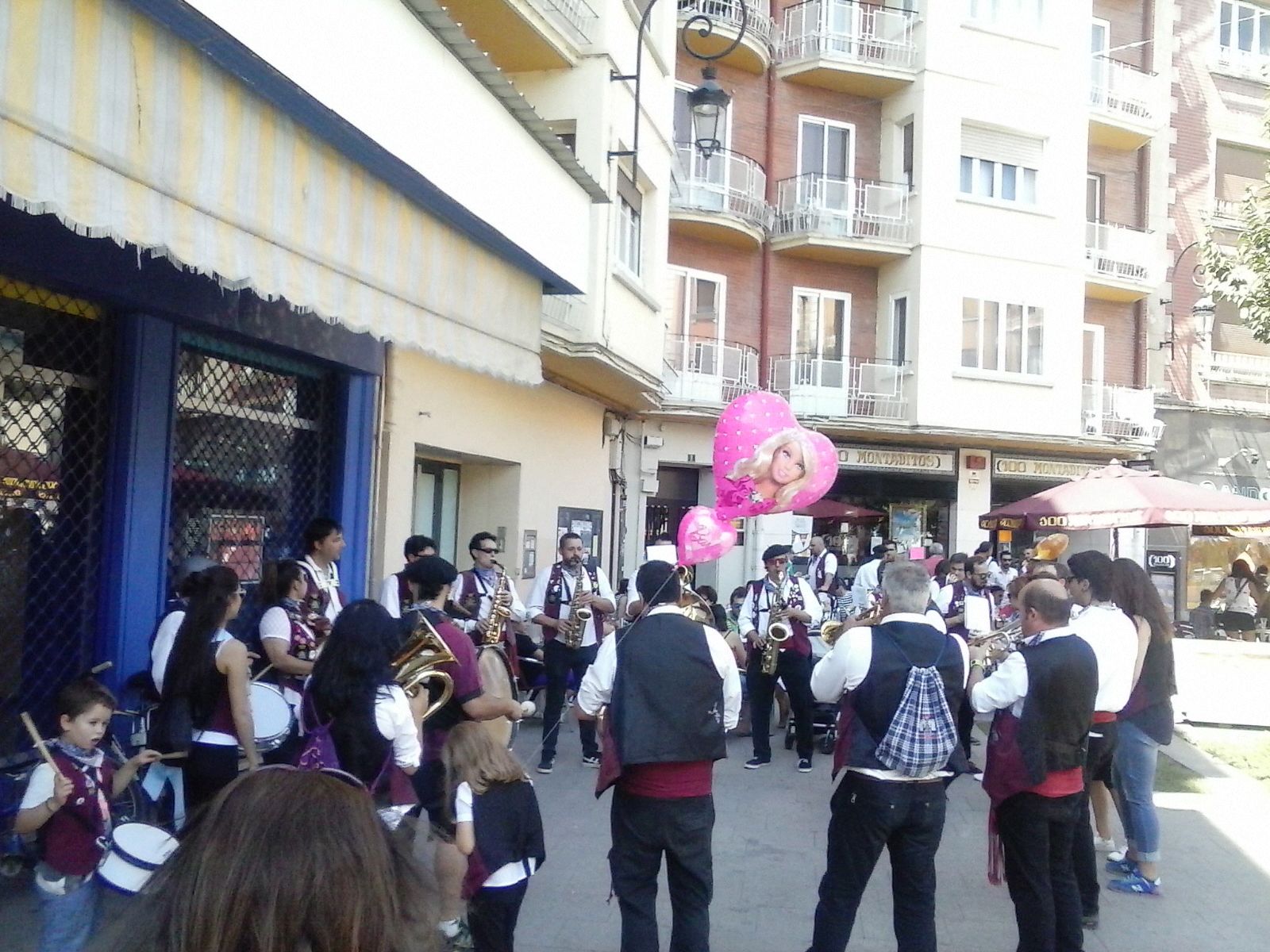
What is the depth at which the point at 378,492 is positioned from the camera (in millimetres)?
8734

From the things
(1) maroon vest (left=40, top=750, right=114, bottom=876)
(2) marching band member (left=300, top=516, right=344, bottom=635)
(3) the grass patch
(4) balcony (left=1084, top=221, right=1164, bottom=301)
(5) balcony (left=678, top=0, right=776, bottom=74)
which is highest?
(5) balcony (left=678, top=0, right=776, bottom=74)

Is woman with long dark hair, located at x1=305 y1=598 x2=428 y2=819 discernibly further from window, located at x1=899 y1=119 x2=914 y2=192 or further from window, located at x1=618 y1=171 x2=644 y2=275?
window, located at x1=899 y1=119 x2=914 y2=192

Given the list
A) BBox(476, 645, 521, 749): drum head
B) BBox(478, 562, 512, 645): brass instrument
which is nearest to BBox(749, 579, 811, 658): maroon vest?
BBox(478, 562, 512, 645): brass instrument

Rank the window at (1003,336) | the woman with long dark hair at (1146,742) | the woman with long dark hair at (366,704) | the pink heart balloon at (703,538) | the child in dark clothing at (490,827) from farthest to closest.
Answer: the window at (1003,336) → the pink heart balloon at (703,538) → the woman with long dark hair at (1146,742) → the woman with long dark hair at (366,704) → the child in dark clothing at (490,827)

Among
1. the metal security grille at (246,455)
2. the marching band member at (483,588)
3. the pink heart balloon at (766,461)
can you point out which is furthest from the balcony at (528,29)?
the marching band member at (483,588)

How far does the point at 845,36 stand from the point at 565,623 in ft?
51.2

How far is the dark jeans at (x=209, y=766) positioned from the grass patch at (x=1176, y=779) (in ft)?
22.3

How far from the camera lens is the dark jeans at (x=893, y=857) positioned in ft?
14.5

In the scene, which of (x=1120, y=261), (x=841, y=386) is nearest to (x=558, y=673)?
(x=841, y=386)

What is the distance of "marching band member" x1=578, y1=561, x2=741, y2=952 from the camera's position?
14.1 ft

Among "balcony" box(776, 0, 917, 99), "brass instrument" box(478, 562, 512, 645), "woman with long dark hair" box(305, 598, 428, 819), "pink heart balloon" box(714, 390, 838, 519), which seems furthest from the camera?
"balcony" box(776, 0, 917, 99)

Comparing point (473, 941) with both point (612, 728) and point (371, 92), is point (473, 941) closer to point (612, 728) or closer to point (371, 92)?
point (612, 728)

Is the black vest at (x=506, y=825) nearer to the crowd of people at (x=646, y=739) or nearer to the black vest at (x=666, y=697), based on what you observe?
the crowd of people at (x=646, y=739)

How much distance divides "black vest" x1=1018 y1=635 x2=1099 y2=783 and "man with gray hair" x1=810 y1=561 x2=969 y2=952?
357 millimetres
